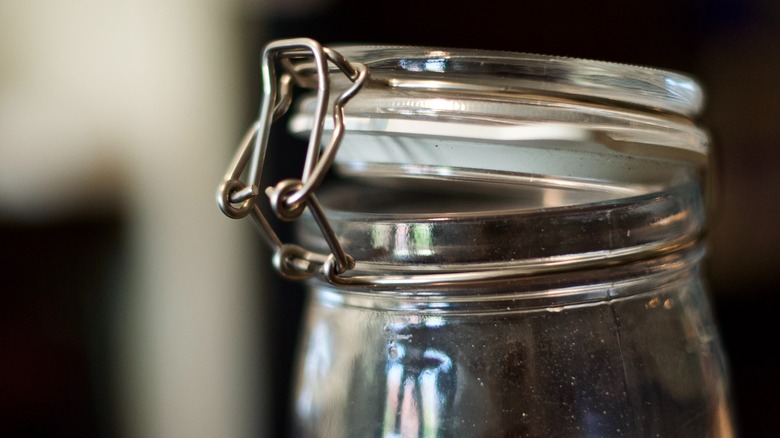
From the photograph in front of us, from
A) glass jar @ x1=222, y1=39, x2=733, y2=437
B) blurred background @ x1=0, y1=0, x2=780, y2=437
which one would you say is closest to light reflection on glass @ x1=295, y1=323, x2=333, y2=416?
glass jar @ x1=222, y1=39, x2=733, y2=437

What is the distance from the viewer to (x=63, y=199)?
71cm

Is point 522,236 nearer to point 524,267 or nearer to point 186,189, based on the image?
point 524,267

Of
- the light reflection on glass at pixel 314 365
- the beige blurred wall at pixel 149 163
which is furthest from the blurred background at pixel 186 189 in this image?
the light reflection on glass at pixel 314 365

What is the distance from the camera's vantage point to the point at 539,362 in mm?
219

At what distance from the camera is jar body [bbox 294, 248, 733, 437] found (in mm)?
217

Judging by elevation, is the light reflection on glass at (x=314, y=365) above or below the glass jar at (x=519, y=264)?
below

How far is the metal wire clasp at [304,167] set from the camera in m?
0.20

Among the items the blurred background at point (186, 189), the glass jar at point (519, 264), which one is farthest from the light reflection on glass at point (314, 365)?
the blurred background at point (186, 189)

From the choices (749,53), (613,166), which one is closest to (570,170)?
(613,166)

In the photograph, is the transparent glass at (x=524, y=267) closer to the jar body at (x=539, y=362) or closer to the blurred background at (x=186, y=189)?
the jar body at (x=539, y=362)

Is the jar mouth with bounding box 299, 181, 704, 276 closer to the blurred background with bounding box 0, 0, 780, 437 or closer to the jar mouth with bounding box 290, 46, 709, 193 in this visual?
the jar mouth with bounding box 290, 46, 709, 193

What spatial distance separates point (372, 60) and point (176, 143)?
55cm

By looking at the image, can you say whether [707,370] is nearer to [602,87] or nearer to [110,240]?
[602,87]

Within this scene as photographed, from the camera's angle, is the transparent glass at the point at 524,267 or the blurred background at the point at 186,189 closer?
the transparent glass at the point at 524,267
